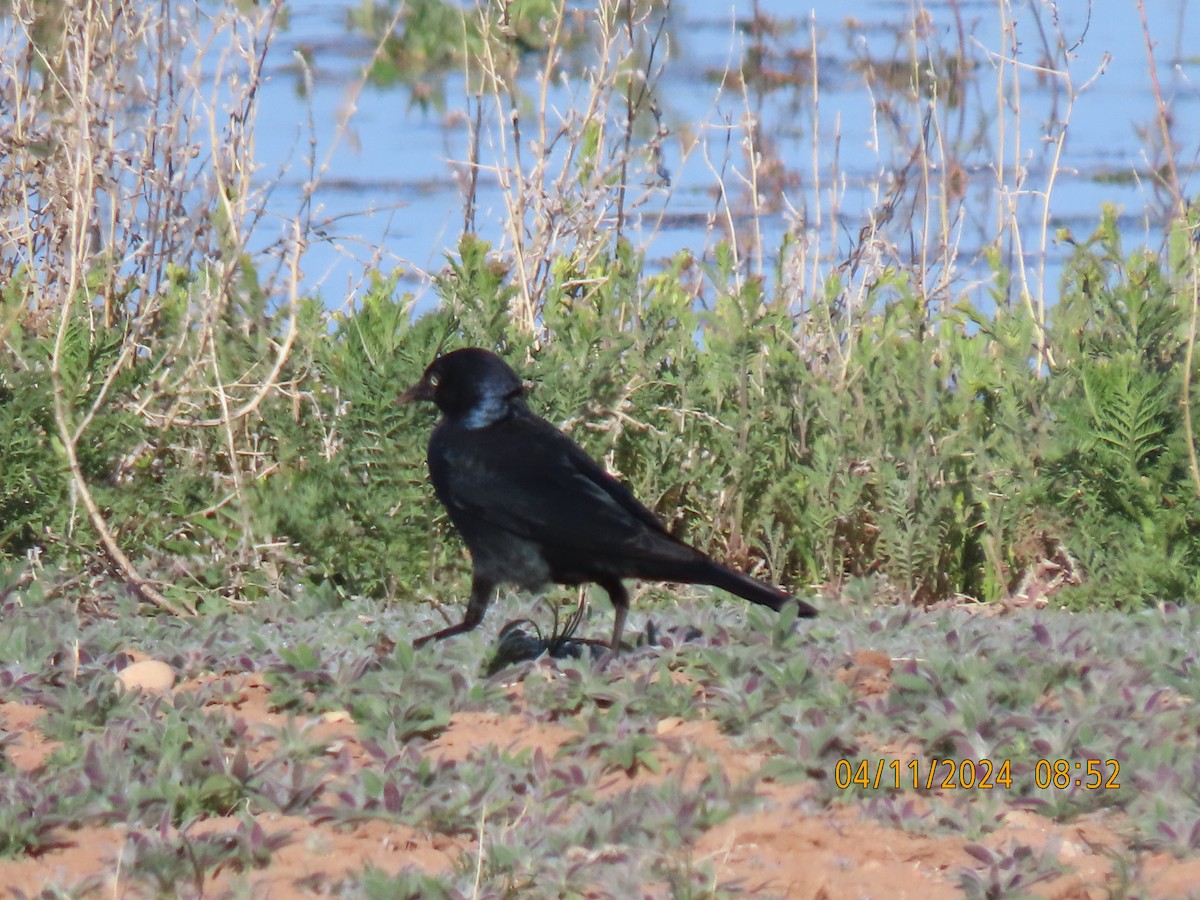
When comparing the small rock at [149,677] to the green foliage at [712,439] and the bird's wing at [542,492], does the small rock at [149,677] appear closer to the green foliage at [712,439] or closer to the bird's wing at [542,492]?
the bird's wing at [542,492]

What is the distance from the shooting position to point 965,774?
11.1ft

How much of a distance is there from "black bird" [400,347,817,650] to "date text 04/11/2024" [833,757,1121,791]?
0.74 m

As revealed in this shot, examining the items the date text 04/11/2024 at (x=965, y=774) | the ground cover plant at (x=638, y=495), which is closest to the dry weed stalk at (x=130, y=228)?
the ground cover plant at (x=638, y=495)

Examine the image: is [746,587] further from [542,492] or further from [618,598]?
[542,492]

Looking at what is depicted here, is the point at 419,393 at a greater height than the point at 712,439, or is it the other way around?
the point at 419,393

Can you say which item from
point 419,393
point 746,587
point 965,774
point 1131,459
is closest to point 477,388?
point 419,393

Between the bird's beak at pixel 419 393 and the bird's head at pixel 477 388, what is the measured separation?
0.09 meters

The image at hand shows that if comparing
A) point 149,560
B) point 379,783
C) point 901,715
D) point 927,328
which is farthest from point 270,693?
point 927,328

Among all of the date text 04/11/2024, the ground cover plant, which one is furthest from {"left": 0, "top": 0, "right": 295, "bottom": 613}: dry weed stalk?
the date text 04/11/2024

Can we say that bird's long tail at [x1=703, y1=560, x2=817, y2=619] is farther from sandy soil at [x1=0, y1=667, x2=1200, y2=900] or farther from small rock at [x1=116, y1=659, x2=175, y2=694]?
small rock at [x1=116, y1=659, x2=175, y2=694]

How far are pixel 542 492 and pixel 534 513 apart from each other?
67 mm

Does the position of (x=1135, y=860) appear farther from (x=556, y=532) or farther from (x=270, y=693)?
(x=270, y=693)

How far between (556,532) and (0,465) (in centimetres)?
234

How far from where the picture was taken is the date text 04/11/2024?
3.34 metres
